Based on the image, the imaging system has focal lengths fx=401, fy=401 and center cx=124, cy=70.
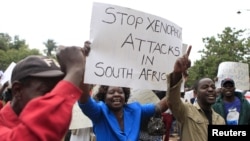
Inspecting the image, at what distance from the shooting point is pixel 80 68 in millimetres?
1565

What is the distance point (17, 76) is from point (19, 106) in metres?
0.13

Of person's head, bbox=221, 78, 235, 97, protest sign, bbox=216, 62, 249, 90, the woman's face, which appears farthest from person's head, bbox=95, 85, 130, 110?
protest sign, bbox=216, 62, 249, 90

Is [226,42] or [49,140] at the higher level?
[226,42]

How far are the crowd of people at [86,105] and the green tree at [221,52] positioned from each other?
31611mm

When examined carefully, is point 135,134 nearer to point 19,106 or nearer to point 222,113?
point 19,106

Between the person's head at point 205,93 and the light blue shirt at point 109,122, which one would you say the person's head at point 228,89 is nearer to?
the person's head at point 205,93

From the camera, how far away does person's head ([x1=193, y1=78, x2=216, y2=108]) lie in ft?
12.4

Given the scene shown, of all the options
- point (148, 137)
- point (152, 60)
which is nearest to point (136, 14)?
point (152, 60)

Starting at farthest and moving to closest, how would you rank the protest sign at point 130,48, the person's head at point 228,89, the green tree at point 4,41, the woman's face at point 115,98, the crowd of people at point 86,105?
the green tree at point 4,41, the person's head at point 228,89, the woman's face at point 115,98, the protest sign at point 130,48, the crowd of people at point 86,105

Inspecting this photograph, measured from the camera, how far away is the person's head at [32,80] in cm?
161

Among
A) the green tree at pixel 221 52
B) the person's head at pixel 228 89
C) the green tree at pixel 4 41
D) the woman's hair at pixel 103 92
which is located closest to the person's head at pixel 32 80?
the woman's hair at pixel 103 92

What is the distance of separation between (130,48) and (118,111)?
1.88 ft

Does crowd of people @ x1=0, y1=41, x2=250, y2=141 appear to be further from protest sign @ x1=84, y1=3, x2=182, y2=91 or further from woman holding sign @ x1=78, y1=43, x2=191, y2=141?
protest sign @ x1=84, y1=3, x2=182, y2=91

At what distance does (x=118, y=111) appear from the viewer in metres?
3.33
